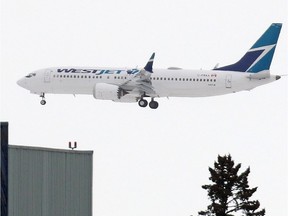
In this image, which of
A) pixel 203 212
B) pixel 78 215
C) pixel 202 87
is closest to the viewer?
pixel 78 215

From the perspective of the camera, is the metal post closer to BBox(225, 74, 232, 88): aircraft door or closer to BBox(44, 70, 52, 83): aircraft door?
BBox(225, 74, 232, 88): aircraft door

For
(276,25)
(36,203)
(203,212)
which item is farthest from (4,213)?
(276,25)

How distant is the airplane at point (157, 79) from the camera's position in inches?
5659

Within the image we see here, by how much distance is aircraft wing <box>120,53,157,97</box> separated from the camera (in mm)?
144625

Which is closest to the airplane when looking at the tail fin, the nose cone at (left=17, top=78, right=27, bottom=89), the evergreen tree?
the tail fin

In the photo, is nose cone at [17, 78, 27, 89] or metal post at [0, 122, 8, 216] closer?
metal post at [0, 122, 8, 216]

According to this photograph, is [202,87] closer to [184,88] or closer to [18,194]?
[184,88]

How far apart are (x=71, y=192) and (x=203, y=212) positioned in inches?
517

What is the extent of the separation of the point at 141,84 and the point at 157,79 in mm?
1743

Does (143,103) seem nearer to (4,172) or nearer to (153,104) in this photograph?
(153,104)

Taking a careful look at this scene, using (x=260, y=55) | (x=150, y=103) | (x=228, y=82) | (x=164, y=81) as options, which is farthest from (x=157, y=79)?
(x=260, y=55)

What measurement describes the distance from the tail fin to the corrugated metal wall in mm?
57932

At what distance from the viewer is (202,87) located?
143750 millimetres

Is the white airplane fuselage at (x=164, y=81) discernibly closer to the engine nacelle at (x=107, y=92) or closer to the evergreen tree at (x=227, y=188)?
the engine nacelle at (x=107, y=92)
